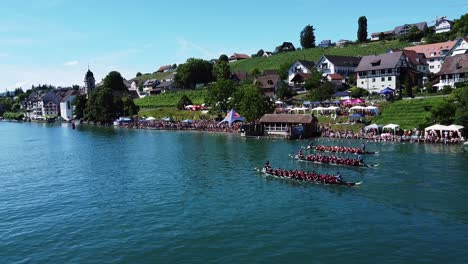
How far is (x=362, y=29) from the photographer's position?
609 feet

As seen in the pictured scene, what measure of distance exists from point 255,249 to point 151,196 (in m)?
16.7

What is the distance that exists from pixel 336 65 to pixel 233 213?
102 metres

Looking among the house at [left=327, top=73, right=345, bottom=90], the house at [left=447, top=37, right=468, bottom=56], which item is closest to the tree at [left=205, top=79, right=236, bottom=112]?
the house at [left=327, top=73, right=345, bottom=90]

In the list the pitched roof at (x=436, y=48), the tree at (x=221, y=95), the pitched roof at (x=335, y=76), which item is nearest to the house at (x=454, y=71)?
the pitched roof at (x=335, y=76)

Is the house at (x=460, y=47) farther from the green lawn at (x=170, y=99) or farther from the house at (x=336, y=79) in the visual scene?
the green lawn at (x=170, y=99)

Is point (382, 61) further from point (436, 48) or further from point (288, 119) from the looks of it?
point (288, 119)

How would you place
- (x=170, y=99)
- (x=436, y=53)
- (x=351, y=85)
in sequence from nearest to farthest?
(x=351, y=85), (x=436, y=53), (x=170, y=99)

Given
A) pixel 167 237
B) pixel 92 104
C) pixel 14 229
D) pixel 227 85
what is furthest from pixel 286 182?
pixel 92 104

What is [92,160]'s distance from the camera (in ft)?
211

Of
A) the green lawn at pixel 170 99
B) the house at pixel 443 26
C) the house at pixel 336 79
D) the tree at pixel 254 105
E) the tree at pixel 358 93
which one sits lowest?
the tree at pixel 254 105

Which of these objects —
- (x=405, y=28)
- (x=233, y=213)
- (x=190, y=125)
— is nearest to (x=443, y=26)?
(x=405, y=28)

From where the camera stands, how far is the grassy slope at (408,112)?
238 feet

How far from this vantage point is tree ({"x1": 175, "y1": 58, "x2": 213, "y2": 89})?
17375cm

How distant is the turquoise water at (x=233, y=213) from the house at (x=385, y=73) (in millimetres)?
46858
